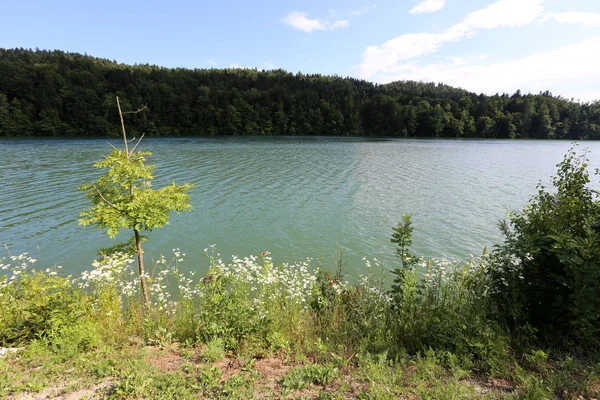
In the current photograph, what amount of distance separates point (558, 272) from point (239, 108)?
106 meters

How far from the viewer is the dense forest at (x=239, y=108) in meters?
80.9

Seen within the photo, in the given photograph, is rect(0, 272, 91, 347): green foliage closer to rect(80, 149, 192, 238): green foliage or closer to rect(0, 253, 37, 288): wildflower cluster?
rect(80, 149, 192, 238): green foliage

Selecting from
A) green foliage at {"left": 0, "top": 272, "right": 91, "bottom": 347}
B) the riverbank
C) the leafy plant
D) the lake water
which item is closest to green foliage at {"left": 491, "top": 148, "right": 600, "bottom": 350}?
the riverbank

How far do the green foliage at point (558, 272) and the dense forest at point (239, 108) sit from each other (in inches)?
3688

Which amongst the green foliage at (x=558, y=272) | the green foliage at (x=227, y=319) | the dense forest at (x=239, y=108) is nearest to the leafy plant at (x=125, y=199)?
the green foliage at (x=227, y=319)

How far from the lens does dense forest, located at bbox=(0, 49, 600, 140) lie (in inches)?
3184

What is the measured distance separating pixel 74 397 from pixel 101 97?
105605mm

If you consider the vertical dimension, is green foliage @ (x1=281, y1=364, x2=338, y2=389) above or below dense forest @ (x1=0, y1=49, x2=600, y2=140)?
below

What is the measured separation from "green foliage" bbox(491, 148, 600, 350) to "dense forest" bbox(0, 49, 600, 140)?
9367 centimetres

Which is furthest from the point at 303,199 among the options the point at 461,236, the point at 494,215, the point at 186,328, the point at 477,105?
the point at 477,105

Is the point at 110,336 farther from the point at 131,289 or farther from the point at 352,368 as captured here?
the point at 352,368

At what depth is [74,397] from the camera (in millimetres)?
3475

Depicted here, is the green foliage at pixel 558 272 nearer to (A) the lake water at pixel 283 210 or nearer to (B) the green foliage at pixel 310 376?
(B) the green foliage at pixel 310 376

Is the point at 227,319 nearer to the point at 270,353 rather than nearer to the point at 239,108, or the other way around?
the point at 270,353
